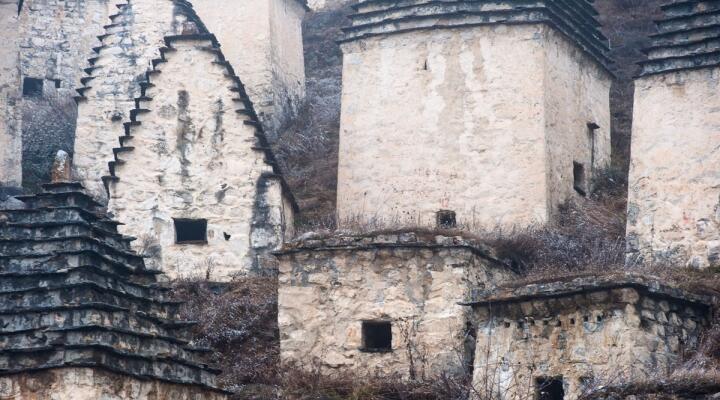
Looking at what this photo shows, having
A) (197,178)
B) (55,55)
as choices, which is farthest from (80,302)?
(55,55)

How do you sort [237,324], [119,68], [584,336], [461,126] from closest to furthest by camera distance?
[584,336] < [237,324] < [461,126] < [119,68]

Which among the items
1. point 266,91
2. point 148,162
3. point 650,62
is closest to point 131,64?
point 266,91

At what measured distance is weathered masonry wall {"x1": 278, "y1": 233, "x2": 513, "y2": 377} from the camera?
28672mm

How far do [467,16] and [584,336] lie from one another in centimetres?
1078

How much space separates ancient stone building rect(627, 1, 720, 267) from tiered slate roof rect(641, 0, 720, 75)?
15 mm

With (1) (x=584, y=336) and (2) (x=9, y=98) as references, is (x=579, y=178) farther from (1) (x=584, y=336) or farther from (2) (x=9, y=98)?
(2) (x=9, y=98)

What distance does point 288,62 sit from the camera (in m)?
41.8

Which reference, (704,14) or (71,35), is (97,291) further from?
(71,35)

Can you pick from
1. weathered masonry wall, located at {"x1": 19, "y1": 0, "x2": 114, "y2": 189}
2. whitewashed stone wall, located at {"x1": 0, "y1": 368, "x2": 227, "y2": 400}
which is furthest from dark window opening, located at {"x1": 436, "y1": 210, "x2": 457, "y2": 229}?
whitewashed stone wall, located at {"x1": 0, "y1": 368, "x2": 227, "y2": 400}

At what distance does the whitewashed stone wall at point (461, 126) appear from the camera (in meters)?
34.0

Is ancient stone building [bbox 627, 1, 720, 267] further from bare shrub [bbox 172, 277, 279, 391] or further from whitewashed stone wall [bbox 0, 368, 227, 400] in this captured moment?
whitewashed stone wall [bbox 0, 368, 227, 400]

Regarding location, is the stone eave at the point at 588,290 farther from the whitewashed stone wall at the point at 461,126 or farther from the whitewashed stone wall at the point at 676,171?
the whitewashed stone wall at the point at 461,126

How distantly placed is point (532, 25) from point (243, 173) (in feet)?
19.4

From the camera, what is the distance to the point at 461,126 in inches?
1362
